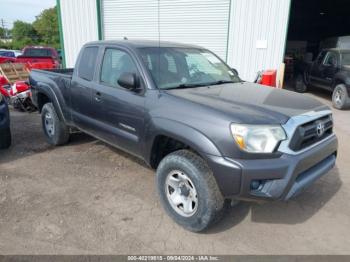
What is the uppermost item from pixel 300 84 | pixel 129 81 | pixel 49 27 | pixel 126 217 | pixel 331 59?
pixel 49 27

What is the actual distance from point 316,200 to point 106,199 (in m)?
2.51

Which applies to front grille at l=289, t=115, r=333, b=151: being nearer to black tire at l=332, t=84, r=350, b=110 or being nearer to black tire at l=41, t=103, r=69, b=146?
black tire at l=41, t=103, r=69, b=146

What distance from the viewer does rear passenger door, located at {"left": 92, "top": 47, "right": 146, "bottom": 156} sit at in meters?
3.61

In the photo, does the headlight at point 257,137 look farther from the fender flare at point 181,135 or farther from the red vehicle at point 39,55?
the red vehicle at point 39,55

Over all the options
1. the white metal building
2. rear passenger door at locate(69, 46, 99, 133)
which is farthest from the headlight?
the white metal building

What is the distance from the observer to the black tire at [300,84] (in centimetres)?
1224

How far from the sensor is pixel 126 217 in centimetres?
345

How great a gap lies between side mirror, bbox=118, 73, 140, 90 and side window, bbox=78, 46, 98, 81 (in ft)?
3.48

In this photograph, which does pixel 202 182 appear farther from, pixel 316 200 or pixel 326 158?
pixel 316 200

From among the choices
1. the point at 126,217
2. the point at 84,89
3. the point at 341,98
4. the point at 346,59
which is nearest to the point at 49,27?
the point at 346,59

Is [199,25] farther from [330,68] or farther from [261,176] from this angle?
[261,176]

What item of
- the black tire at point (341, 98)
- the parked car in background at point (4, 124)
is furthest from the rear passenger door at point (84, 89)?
the black tire at point (341, 98)

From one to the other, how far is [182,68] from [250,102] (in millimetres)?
1115

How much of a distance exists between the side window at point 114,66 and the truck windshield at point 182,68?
219mm
